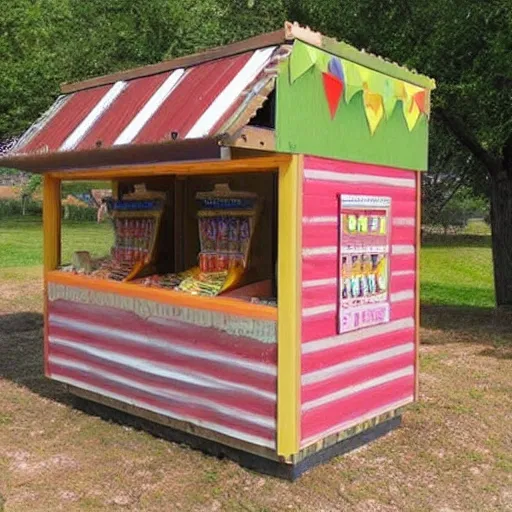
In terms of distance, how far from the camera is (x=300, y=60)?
3789mm

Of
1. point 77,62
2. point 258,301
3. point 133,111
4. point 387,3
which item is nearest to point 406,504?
point 258,301

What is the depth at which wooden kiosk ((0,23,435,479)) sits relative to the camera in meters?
3.85

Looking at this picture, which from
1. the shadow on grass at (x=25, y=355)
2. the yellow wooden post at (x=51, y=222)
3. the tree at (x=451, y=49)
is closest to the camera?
the yellow wooden post at (x=51, y=222)

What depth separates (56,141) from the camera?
4.85 metres

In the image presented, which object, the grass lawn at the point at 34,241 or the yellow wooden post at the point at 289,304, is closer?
the yellow wooden post at the point at 289,304

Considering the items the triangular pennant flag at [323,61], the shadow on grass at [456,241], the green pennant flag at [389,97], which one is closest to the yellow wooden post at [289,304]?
the triangular pennant flag at [323,61]

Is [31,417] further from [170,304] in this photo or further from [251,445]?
[251,445]

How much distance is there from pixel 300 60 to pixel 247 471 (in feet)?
7.93

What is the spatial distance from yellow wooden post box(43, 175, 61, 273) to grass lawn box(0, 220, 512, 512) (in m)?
0.66

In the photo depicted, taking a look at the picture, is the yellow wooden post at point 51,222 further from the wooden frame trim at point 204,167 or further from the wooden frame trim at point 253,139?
the wooden frame trim at point 253,139

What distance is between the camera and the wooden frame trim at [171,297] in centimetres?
402

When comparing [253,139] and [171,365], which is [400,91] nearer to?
[253,139]

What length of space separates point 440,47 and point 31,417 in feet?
20.0

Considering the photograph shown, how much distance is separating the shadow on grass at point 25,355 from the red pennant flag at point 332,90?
3.28 m
